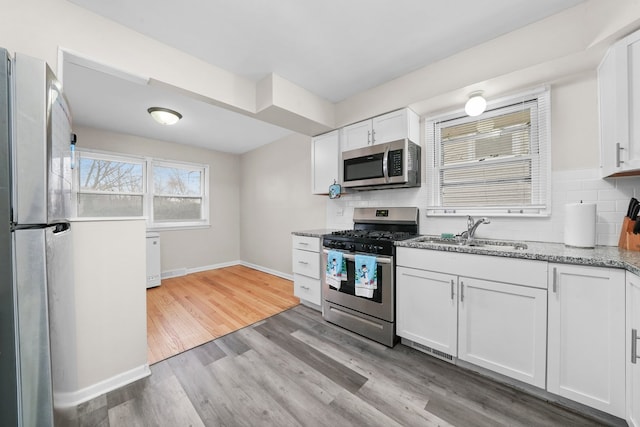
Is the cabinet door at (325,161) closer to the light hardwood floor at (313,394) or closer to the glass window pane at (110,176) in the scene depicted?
the light hardwood floor at (313,394)

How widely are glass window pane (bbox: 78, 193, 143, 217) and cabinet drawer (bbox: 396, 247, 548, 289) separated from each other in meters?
4.47

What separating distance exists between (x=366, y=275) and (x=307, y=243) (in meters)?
0.96

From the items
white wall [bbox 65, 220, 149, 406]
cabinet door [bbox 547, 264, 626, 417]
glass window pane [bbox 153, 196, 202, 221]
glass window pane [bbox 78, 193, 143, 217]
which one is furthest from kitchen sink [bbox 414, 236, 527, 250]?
glass window pane [bbox 78, 193, 143, 217]

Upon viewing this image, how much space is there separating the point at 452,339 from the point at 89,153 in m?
5.27

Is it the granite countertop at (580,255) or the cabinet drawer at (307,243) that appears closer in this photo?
the granite countertop at (580,255)

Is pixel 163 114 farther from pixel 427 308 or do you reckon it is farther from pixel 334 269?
pixel 427 308

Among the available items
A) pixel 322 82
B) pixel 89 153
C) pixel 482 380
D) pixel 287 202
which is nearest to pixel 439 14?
pixel 322 82

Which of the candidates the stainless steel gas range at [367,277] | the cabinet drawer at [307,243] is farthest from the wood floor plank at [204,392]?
the cabinet drawer at [307,243]

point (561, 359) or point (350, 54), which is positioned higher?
point (350, 54)

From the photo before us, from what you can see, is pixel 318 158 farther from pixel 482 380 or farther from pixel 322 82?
pixel 482 380

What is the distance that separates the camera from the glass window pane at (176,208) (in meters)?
4.35

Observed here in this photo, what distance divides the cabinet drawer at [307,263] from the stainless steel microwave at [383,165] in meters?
0.96

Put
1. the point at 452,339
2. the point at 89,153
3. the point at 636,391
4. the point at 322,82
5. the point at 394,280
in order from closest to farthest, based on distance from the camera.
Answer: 1. the point at 636,391
2. the point at 452,339
3. the point at 394,280
4. the point at 322,82
5. the point at 89,153

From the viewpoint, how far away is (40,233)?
2.64 feet
